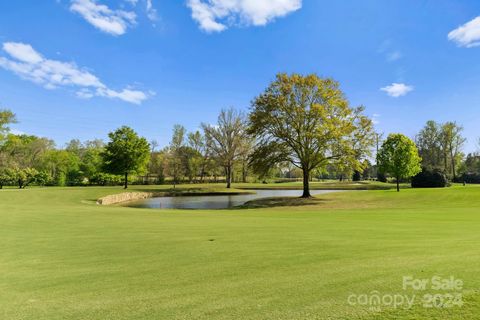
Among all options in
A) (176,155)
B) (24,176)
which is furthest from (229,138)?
(24,176)

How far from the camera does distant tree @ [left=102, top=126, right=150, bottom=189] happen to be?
4784 cm

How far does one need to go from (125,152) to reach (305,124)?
28.6 metres

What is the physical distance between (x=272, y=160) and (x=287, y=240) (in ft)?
88.1

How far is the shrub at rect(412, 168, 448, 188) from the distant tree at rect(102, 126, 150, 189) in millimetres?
42584

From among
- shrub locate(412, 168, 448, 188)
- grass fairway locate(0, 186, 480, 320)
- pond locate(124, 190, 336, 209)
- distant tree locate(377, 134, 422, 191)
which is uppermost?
distant tree locate(377, 134, 422, 191)

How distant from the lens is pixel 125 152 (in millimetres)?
47531

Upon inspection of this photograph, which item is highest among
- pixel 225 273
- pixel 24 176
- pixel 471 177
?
pixel 471 177

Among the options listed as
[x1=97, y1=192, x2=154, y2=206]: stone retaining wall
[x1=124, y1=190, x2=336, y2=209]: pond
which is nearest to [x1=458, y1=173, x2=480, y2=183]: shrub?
[x1=124, y1=190, x2=336, y2=209]: pond

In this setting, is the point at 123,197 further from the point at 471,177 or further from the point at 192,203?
the point at 471,177

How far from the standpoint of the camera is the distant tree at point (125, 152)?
47.8 m

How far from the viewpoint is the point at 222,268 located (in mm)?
5582

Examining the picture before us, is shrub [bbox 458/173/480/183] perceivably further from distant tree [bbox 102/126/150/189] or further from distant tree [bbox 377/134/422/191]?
distant tree [bbox 102/126/150/189]

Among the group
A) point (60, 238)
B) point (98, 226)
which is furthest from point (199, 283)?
point (98, 226)

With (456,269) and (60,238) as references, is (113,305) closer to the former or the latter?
(456,269)
